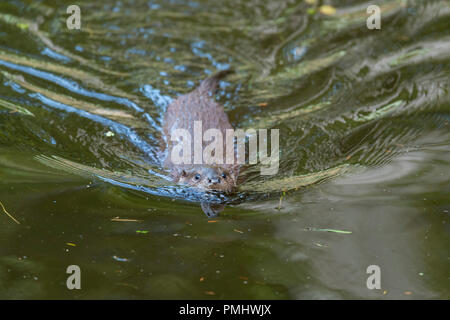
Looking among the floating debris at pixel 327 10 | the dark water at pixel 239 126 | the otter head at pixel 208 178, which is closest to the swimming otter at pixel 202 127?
the otter head at pixel 208 178

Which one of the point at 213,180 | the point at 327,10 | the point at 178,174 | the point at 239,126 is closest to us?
the point at 213,180

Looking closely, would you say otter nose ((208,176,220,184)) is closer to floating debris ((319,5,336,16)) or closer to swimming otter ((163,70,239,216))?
swimming otter ((163,70,239,216))

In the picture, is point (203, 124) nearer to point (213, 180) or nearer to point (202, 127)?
point (202, 127)

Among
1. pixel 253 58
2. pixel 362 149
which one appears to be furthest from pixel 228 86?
pixel 362 149

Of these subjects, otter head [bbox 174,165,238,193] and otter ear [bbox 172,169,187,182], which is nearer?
otter head [bbox 174,165,238,193]

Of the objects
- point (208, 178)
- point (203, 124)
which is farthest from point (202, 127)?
point (208, 178)

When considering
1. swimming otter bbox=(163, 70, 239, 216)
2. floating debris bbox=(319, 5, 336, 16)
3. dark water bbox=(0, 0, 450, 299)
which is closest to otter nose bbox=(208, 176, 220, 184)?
swimming otter bbox=(163, 70, 239, 216)
